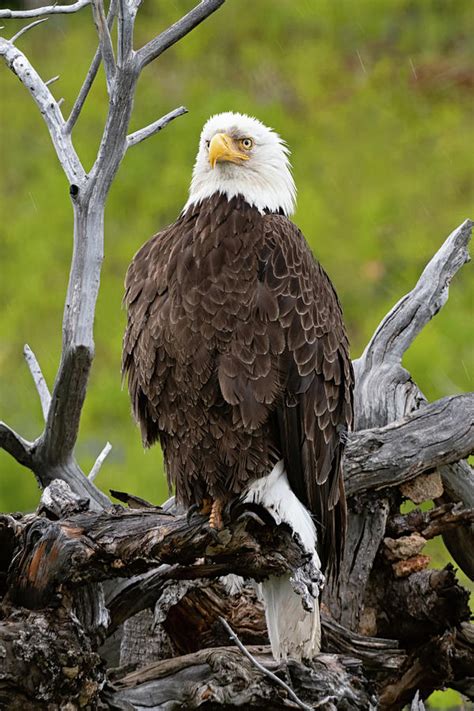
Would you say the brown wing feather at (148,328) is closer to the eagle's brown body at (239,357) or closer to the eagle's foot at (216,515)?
the eagle's brown body at (239,357)

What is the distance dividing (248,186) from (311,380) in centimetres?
68

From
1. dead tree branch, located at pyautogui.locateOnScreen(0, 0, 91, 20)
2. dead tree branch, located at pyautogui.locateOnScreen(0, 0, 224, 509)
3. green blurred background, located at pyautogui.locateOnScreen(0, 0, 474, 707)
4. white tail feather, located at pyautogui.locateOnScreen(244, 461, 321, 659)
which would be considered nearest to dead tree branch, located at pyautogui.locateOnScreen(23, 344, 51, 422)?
dead tree branch, located at pyautogui.locateOnScreen(0, 0, 224, 509)

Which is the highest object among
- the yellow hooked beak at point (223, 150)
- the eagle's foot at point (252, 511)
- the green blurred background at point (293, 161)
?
the green blurred background at point (293, 161)

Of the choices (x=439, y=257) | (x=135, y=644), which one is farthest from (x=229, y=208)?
(x=135, y=644)

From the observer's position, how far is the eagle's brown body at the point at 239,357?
354cm

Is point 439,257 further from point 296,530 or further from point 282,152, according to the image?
point 296,530

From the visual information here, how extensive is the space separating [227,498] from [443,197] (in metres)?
7.66

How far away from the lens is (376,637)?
4.21 metres

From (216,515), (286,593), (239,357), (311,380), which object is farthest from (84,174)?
(286,593)

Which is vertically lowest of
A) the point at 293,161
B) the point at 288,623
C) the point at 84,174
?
the point at 288,623

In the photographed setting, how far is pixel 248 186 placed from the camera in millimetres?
3875

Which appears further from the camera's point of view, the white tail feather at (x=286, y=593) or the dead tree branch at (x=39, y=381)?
the dead tree branch at (x=39, y=381)

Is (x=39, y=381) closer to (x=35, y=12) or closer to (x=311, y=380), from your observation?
(x=311, y=380)

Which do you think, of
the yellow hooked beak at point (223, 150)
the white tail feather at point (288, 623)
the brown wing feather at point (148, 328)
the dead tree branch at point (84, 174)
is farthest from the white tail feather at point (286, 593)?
the yellow hooked beak at point (223, 150)
